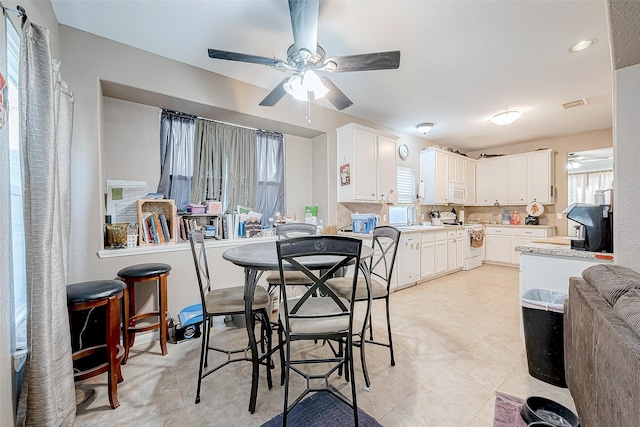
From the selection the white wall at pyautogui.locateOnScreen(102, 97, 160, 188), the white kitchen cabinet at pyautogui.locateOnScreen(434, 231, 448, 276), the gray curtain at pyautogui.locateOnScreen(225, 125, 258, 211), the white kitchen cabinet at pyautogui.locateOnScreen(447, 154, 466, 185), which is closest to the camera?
the white wall at pyautogui.locateOnScreen(102, 97, 160, 188)

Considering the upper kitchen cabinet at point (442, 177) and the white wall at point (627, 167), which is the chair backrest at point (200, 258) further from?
the upper kitchen cabinet at point (442, 177)

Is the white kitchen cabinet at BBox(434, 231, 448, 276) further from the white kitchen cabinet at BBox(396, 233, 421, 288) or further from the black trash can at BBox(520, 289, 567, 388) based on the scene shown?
the black trash can at BBox(520, 289, 567, 388)

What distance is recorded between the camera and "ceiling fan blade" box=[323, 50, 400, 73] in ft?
6.01

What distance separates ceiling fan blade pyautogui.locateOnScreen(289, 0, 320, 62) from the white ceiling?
0.24m

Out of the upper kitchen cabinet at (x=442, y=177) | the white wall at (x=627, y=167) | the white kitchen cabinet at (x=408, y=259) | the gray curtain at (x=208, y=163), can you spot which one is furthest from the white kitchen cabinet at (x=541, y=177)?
the gray curtain at (x=208, y=163)

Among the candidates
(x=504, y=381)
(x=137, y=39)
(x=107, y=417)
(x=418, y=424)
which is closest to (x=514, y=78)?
(x=504, y=381)

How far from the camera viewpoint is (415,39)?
2299 millimetres

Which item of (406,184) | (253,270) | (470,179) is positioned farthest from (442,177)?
(253,270)

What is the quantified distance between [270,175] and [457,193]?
13.9ft

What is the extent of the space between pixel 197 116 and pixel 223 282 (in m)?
1.93

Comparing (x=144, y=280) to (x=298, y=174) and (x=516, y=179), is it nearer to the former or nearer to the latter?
(x=298, y=174)

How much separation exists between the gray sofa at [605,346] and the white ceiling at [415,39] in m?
1.99

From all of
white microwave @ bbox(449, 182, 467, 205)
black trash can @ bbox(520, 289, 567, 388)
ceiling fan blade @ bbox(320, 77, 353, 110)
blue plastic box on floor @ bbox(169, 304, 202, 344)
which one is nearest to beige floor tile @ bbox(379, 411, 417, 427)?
black trash can @ bbox(520, 289, 567, 388)

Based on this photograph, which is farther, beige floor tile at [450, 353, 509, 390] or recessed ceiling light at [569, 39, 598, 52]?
recessed ceiling light at [569, 39, 598, 52]
